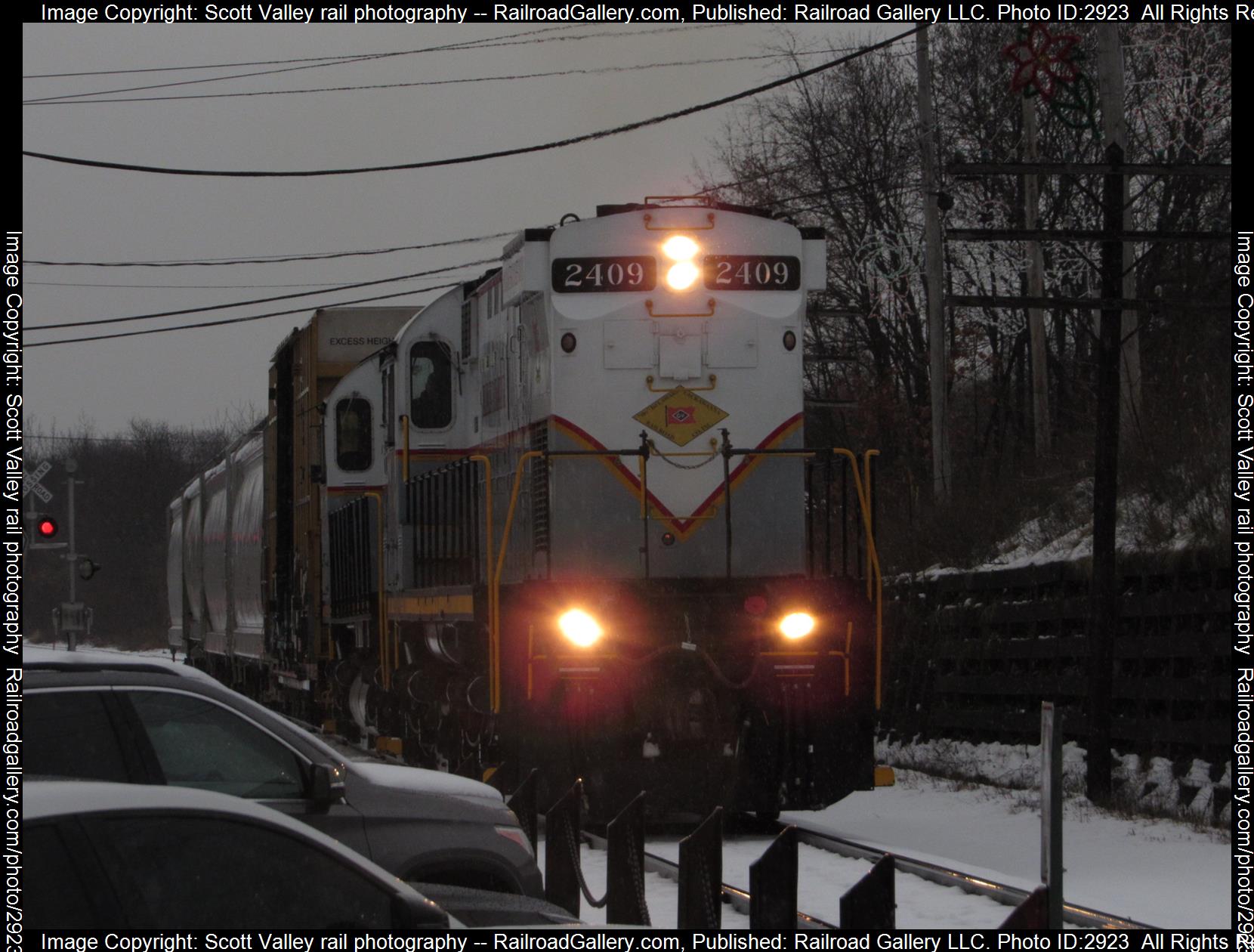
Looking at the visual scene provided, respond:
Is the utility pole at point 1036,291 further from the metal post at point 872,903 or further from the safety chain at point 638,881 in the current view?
the metal post at point 872,903

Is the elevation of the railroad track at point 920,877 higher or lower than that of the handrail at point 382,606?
lower

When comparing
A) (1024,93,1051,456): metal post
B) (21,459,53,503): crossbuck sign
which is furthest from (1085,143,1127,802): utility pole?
(21,459,53,503): crossbuck sign

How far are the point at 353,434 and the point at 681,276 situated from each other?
6420 mm

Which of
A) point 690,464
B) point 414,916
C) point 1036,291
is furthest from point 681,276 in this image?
point 1036,291

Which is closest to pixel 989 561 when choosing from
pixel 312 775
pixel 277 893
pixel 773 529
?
pixel 773 529

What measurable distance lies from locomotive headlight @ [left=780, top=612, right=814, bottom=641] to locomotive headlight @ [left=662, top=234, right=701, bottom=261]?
275 centimetres

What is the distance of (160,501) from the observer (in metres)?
94.8

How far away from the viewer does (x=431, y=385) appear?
15789 millimetres

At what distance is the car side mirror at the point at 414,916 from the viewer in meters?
4.24

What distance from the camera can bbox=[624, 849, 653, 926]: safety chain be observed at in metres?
8.05

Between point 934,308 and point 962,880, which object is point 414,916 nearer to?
point 962,880

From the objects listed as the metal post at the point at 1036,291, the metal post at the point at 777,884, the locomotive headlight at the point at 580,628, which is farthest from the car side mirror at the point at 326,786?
the metal post at the point at 1036,291

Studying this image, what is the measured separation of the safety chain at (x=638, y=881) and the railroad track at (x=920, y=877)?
724mm
